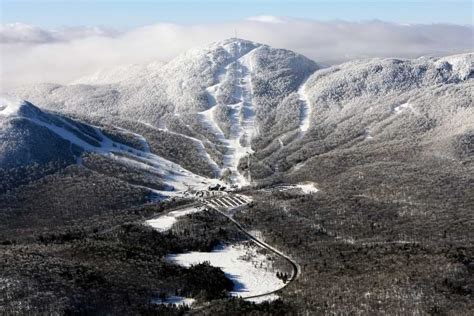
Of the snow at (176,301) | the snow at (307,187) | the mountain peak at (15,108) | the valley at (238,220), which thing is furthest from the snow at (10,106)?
the snow at (176,301)

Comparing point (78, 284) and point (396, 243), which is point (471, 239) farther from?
point (78, 284)

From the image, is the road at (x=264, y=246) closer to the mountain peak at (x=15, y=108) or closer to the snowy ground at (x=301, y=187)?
the snowy ground at (x=301, y=187)

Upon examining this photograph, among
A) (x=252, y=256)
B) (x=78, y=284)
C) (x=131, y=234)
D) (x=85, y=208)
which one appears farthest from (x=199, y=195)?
(x=78, y=284)

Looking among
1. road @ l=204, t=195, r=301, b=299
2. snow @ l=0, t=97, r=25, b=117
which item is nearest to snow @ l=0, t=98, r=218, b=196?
snow @ l=0, t=97, r=25, b=117

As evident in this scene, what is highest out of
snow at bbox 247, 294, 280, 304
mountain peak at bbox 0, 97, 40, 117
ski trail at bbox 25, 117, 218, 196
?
mountain peak at bbox 0, 97, 40, 117

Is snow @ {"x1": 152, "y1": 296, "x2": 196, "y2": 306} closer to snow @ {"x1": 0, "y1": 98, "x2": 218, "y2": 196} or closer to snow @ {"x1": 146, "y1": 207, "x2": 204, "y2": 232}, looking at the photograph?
snow @ {"x1": 146, "y1": 207, "x2": 204, "y2": 232}

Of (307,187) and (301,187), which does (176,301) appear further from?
(307,187)

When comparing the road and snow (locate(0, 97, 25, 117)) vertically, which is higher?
snow (locate(0, 97, 25, 117))
